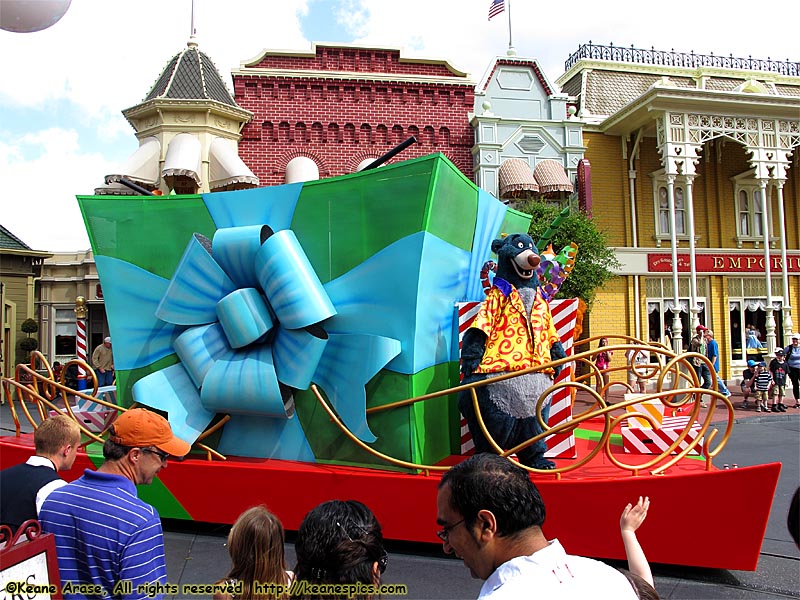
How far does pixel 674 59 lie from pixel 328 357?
19.3 m

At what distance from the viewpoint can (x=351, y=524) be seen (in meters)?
1.72

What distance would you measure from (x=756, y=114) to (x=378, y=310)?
53.2 feet

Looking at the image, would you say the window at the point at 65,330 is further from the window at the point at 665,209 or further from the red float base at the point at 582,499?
the window at the point at 665,209

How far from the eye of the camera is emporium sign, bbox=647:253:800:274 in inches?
679

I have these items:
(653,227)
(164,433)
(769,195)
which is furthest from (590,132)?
(164,433)

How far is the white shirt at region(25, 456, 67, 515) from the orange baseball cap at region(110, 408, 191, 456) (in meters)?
0.31

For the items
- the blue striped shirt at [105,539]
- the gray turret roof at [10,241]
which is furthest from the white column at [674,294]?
the gray turret roof at [10,241]

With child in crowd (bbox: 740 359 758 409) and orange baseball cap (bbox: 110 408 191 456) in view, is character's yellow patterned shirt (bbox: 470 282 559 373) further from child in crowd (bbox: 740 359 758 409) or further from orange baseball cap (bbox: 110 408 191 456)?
child in crowd (bbox: 740 359 758 409)

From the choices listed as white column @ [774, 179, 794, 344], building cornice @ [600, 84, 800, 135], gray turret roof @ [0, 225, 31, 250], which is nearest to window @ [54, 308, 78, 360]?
gray turret roof @ [0, 225, 31, 250]

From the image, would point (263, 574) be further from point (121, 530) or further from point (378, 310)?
point (378, 310)

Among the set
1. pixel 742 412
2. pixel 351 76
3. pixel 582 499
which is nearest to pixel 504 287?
pixel 582 499

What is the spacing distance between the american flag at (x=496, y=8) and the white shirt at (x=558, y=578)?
16.9 m

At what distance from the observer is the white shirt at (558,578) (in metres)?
1.38

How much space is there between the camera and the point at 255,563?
6.10 feet
